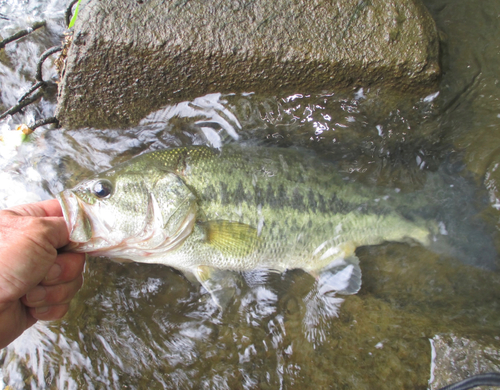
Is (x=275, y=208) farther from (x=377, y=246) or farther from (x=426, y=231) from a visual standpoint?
(x=426, y=231)

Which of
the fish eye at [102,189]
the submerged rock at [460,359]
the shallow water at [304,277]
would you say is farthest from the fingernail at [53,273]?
the submerged rock at [460,359]

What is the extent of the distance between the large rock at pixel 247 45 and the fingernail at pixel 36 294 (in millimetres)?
1548

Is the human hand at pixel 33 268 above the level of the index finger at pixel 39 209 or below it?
below

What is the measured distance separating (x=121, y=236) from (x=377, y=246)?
212 cm

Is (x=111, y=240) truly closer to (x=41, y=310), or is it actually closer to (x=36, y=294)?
(x=36, y=294)

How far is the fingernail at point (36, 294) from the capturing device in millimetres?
2190

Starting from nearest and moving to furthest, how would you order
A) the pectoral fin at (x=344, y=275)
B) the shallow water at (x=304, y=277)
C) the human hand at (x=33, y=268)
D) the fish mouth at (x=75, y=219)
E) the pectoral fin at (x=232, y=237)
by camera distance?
the human hand at (x=33, y=268) → the fish mouth at (x=75, y=219) → the pectoral fin at (x=232, y=237) → the shallow water at (x=304, y=277) → the pectoral fin at (x=344, y=275)

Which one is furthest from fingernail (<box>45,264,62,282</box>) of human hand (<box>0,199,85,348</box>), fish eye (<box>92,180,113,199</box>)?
fish eye (<box>92,180,113,199</box>)

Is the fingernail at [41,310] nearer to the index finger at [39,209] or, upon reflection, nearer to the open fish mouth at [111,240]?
the open fish mouth at [111,240]

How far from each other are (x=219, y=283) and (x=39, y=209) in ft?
4.81

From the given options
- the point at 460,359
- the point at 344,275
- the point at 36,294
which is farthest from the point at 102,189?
the point at 460,359

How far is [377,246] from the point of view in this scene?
2887mm

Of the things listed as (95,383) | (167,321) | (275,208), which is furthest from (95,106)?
(95,383)

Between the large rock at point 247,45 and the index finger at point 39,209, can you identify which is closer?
the index finger at point 39,209
